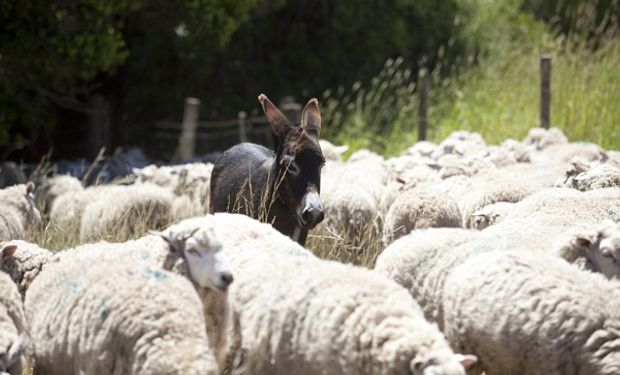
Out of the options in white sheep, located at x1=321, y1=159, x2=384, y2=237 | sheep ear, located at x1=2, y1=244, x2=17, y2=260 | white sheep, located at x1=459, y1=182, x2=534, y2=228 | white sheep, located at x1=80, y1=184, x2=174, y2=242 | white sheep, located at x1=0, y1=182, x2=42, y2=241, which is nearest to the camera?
sheep ear, located at x1=2, y1=244, x2=17, y2=260

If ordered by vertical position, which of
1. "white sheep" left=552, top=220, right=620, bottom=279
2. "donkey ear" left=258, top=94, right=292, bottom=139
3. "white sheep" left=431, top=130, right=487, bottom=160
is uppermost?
"donkey ear" left=258, top=94, right=292, bottom=139

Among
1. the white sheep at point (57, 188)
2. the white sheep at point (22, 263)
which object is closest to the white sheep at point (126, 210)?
the white sheep at point (57, 188)

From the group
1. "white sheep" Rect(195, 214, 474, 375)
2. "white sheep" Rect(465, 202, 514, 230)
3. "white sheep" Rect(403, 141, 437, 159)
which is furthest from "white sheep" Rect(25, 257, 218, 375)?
"white sheep" Rect(403, 141, 437, 159)

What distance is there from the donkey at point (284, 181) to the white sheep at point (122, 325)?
213 centimetres

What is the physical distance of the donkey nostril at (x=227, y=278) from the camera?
4980mm

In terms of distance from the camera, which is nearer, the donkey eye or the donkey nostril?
the donkey nostril

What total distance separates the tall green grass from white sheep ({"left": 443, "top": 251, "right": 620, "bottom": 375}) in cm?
835

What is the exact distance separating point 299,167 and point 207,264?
6.91 ft

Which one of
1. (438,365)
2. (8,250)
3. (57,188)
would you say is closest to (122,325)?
(438,365)

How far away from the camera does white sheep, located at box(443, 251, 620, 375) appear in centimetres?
473

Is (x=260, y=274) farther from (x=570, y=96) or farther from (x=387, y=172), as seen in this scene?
(x=570, y=96)

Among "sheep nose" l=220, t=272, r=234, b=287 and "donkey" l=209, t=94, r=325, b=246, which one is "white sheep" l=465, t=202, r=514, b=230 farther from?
"sheep nose" l=220, t=272, r=234, b=287

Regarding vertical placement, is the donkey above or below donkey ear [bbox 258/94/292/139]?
below

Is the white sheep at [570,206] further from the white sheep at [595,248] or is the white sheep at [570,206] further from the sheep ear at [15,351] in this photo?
the sheep ear at [15,351]
